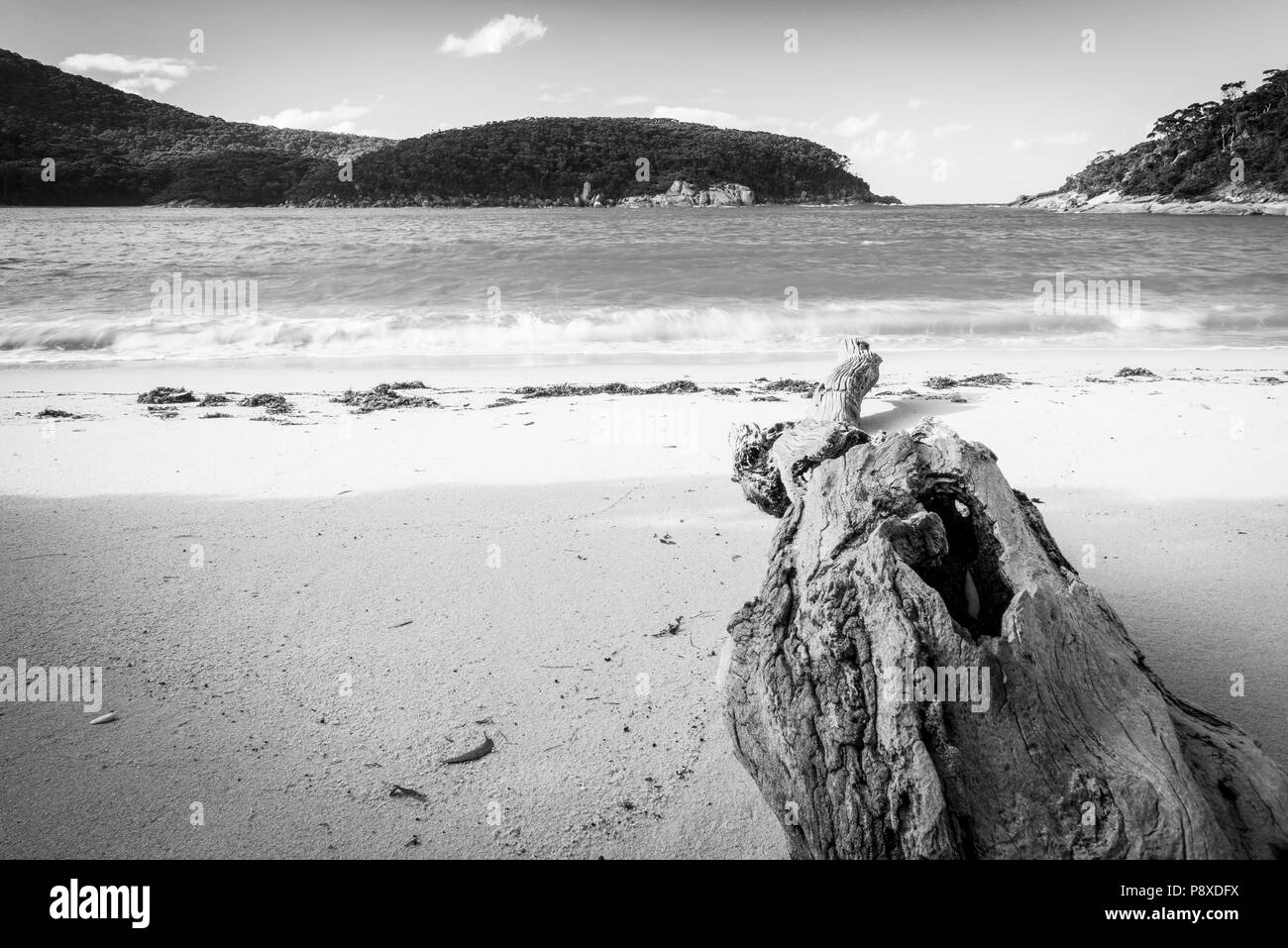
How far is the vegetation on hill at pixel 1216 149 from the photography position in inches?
2685

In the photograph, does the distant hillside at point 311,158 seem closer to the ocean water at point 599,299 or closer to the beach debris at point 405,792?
the ocean water at point 599,299

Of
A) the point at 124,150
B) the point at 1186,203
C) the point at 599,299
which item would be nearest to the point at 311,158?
the point at 124,150

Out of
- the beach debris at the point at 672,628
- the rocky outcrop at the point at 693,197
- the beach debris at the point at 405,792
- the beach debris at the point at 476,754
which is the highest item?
the rocky outcrop at the point at 693,197

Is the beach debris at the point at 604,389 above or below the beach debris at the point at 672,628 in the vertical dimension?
above

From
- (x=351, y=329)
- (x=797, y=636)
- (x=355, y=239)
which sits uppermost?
(x=355, y=239)

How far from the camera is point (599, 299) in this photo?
16.2m

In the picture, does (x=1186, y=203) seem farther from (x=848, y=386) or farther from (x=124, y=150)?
(x=124, y=150)

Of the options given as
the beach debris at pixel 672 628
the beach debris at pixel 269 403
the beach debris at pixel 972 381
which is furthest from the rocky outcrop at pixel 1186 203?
the beach debris at pixel 672 628

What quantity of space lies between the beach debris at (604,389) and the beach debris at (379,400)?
994mm

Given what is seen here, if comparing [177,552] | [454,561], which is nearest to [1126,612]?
[454,561]

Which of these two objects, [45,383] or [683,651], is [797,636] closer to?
[683,651]

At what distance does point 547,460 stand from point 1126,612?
3.76m

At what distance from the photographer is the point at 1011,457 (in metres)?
5.87
